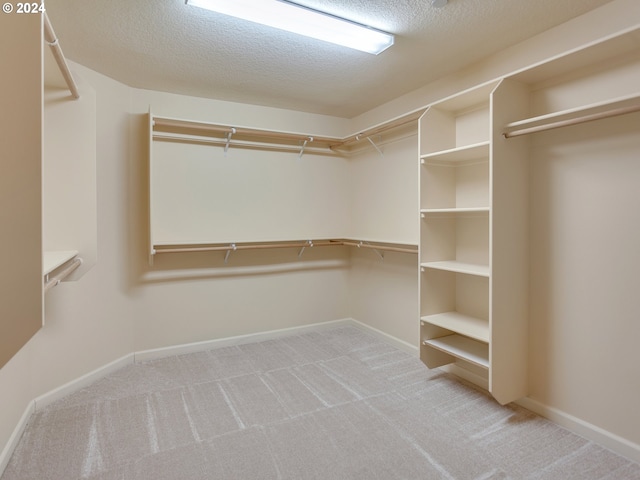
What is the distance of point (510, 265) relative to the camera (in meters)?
2.27

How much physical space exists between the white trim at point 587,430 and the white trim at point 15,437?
3067 mm

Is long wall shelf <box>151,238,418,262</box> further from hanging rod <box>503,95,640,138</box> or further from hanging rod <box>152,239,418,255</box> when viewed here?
hanging rod <box>503,95,640,138</box>

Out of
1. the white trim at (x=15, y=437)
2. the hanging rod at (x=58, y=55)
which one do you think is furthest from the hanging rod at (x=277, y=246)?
the hanging rod at (x=58, y=55)

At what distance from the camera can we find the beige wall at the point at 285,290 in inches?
78.5

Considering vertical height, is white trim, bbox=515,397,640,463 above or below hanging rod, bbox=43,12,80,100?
below

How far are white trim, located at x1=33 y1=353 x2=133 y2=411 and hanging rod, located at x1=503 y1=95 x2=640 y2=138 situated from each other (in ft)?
11.4

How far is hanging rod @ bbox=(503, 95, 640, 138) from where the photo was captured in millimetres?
1711

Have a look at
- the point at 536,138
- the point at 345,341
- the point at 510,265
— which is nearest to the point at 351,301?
the point at 345,341

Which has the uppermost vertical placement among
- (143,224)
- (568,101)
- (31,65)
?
(568,101)

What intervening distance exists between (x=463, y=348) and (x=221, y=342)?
2.31m

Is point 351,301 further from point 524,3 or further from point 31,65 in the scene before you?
point 31,65

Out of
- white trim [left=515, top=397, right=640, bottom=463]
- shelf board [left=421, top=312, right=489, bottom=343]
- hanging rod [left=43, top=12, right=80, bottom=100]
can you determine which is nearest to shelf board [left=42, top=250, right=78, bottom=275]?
hanging rod [left=43, top=12, right=80, bottom=100]

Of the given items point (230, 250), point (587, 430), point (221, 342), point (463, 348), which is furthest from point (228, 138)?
point (587, 430)

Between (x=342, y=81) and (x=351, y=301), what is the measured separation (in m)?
2.47
